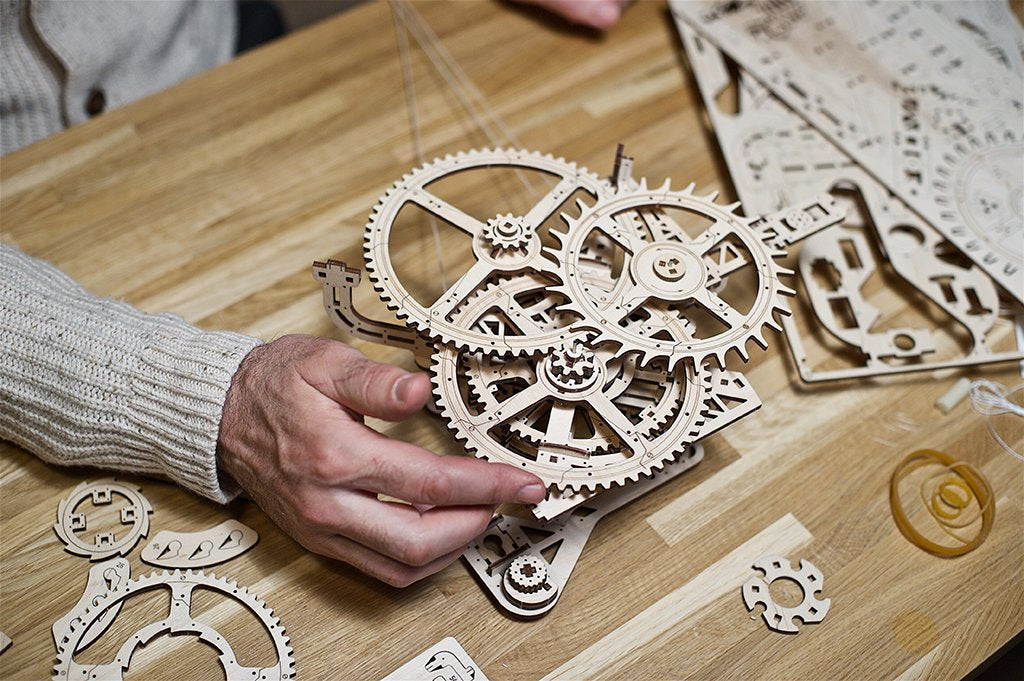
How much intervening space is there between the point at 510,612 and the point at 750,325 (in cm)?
46

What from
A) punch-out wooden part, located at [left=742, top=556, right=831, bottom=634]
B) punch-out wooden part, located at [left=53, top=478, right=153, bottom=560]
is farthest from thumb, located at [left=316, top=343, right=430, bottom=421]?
punch-out wooden part, located at [left=742, top=556, right=831, bottom=634]

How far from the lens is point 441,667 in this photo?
3.41 ft

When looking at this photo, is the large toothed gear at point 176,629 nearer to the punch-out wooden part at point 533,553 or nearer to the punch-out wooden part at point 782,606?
the punch-out wooden part at point 533,553

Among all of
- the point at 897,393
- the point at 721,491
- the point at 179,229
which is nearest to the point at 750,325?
the point at 721,491

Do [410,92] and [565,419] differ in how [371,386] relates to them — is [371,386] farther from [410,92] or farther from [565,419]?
[410,92]

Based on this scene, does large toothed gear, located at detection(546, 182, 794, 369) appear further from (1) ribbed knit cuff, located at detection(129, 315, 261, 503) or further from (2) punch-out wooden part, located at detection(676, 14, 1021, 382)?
(1) ribbed knit cuff, located at detection(129, 315, 261, 503)

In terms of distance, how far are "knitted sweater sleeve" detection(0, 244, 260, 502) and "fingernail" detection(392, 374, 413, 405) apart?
0.24m

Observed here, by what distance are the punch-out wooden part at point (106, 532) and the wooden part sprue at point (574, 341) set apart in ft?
1.16

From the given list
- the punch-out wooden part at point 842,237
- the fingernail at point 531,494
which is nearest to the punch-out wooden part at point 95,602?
the fingernail at point 531,494

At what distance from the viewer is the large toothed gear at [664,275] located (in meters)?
1.09

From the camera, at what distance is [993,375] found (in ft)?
4.41

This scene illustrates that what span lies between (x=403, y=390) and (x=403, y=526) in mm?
152

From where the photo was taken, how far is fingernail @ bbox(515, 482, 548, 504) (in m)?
A: 0.98

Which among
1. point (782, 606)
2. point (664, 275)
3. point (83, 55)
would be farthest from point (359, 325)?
point (83, 55)
